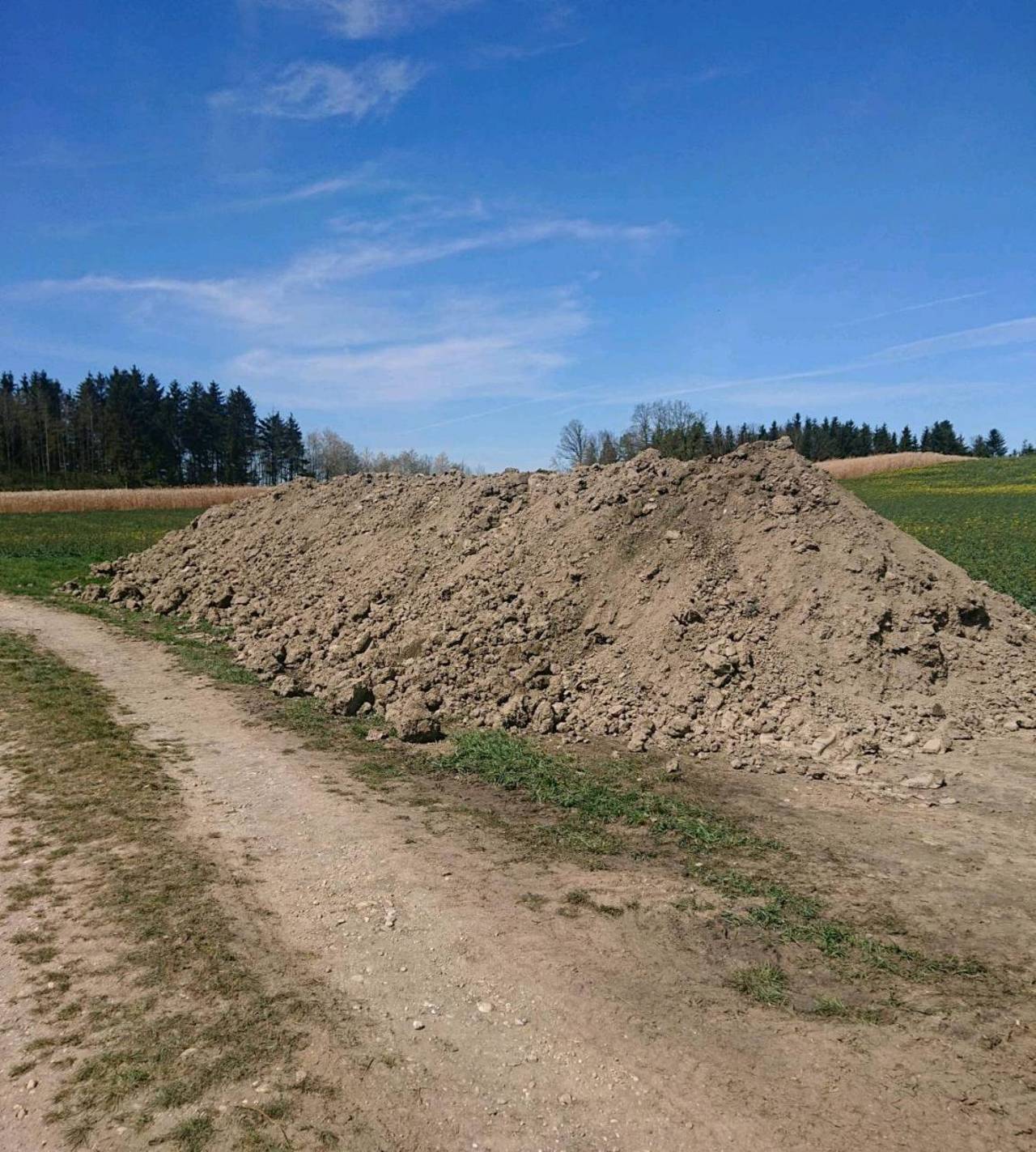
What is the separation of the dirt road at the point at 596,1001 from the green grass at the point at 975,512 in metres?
12.3

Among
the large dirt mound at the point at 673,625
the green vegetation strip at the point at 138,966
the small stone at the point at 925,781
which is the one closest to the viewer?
the green vegetation strip at the point at 138,966

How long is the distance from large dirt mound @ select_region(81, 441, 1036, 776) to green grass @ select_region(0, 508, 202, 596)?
10.8 metres

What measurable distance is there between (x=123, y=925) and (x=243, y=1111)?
201 cm

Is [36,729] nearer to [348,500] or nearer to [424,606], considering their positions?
[424,606]

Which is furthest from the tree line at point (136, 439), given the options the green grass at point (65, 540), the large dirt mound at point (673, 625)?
the large dirt mound at point (673, 625)

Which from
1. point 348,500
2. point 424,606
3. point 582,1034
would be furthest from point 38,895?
point 348,500

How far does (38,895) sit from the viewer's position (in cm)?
545

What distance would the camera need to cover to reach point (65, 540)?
32.4 m

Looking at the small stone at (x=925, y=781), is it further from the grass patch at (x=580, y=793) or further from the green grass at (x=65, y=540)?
the green grass at (x=65, y=540)

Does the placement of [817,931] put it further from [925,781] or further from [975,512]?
[975,512]

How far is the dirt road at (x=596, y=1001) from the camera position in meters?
3.57

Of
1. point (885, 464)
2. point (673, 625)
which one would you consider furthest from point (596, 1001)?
point (885, 464)

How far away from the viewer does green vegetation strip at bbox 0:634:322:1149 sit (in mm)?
3711

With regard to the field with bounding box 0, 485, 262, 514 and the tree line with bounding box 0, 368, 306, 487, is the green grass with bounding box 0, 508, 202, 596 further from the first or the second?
the tree line with bounding box 0, 368, 306, 487
